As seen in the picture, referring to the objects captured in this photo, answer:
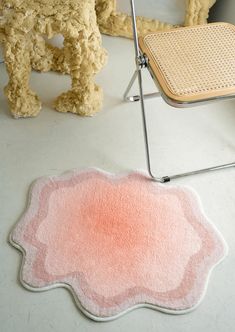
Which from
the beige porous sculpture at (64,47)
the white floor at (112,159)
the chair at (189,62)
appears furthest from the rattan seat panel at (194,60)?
the white floor at (112,159)

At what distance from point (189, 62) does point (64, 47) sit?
1.69 ft

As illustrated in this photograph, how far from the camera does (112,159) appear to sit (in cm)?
147

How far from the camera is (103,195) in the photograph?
4.42ft

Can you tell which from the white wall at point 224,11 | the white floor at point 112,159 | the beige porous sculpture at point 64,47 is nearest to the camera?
the white floor at point 112,159

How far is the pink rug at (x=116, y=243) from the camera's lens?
1.12 metres

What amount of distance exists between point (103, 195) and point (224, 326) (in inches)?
21.5

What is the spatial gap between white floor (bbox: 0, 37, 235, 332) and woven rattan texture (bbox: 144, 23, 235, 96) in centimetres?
39

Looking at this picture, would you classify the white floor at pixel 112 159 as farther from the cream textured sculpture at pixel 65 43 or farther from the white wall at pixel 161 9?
the white wall at pixel 161 9

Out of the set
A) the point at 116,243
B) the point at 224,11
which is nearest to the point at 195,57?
the point at 116,243

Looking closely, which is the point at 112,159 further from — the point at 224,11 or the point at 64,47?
the point at 224,11

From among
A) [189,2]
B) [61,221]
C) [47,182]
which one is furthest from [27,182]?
[189,2]

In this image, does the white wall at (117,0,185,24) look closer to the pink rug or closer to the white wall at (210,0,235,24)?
the white wall at (210,0,235,24)

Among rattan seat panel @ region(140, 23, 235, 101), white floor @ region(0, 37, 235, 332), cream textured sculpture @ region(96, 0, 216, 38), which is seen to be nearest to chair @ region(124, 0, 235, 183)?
rattan seat panel @ region(140, 23, 235, 101)

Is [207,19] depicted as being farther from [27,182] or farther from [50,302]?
[50,302]
